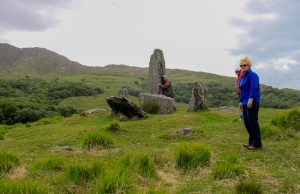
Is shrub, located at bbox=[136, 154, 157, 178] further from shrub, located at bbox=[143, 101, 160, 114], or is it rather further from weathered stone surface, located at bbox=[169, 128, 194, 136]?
shrub, located at bbox=[143, 101, 160, 114]

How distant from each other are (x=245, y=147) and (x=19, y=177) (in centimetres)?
692

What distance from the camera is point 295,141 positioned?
13.7 meters

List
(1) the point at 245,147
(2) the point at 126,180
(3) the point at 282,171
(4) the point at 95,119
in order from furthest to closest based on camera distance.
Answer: (4) the point at 95,119, (1) the point at 245,147, (3) the point at 282,171, (2) the point at 126,180

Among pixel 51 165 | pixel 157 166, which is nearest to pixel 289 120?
pixel 157 166

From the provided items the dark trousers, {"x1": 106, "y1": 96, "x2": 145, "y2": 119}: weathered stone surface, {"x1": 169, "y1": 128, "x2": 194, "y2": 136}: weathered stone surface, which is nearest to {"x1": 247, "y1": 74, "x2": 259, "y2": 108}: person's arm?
the dark trousers

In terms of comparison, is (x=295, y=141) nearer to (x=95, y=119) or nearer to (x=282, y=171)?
(x=282, y=171)

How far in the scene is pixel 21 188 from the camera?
7262 millimetres

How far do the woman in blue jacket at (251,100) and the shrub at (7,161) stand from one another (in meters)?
6.74

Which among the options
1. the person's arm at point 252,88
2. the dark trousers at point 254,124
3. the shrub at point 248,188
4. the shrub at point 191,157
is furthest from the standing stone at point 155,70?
the shrub at point 248,188

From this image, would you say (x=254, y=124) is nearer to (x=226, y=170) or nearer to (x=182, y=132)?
(x=182, y=132)

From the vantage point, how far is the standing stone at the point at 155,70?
31016 millimetres

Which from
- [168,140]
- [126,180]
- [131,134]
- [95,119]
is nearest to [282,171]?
[126,180]

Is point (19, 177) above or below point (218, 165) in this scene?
below

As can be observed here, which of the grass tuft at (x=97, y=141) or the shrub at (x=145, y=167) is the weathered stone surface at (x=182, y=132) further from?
the shrub at (x=145, y=167)
